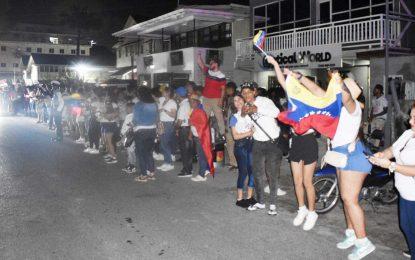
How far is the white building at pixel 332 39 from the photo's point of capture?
15.5 meters

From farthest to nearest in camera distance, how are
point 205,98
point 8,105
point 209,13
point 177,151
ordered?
1. point 8,105
2. point 209,13
3. point 177,151
4. point 205,98

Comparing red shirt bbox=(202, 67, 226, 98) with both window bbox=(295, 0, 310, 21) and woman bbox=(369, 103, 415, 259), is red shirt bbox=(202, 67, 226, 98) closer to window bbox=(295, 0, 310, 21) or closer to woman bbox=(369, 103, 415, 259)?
woman bbox=(369, 103, 415, 259)

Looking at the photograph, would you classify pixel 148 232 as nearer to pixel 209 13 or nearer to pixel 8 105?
pixel 209 13

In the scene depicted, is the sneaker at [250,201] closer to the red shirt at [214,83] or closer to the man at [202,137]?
the man at [202,137]

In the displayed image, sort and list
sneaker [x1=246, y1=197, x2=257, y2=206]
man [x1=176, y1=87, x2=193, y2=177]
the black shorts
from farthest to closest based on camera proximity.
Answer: man [x1=176, y1=87, x2=193, y2=177] → sneaker [x1=246, y1=197, x2=257, y2=206] → the black shorts

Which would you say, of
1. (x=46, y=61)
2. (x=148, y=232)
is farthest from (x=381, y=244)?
(x=46, y=61)

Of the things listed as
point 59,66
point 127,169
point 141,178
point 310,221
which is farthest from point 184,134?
point 59,66

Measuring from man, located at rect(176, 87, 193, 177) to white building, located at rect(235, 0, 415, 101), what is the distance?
7.30 m

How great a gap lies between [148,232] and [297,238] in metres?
1.94

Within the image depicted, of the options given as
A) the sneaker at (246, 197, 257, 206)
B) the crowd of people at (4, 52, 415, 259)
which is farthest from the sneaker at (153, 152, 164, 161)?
the sneaker at (246, 197, 257, 206)

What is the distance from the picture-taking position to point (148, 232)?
5.53 m

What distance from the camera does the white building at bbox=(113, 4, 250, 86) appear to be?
2384 centimetres

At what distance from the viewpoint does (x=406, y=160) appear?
3895mm

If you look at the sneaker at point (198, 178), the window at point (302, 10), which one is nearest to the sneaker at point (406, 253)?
the sneaker at point (198, 178)
